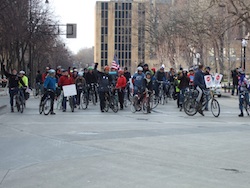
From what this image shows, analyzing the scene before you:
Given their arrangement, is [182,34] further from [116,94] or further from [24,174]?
[24,174]

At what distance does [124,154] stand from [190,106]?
30.2 feet

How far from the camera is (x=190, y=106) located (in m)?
17.9

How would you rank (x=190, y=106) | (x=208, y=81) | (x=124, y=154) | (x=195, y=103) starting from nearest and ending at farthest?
(x=124, y=154), (x=195, y=103), (x=190, y=106), (x=208, y=81)

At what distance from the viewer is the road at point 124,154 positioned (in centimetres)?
700

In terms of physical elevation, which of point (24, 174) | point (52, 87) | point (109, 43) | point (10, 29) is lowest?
point (24, 174)

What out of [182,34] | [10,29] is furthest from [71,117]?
[182,34]

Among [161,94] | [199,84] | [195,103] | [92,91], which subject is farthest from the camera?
[161,94]

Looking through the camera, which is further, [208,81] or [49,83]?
[208,81]

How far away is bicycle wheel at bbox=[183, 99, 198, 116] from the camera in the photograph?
1772cm

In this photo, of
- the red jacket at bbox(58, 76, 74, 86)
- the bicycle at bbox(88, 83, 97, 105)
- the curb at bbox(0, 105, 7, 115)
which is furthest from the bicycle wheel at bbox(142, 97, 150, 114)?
the curb at bbox(0, 105, 7, 115)

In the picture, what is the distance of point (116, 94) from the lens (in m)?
20.0

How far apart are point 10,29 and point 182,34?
19.9 m

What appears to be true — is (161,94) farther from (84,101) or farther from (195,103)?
(195,103)

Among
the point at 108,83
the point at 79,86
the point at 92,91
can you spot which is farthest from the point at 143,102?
the point at 92,91
